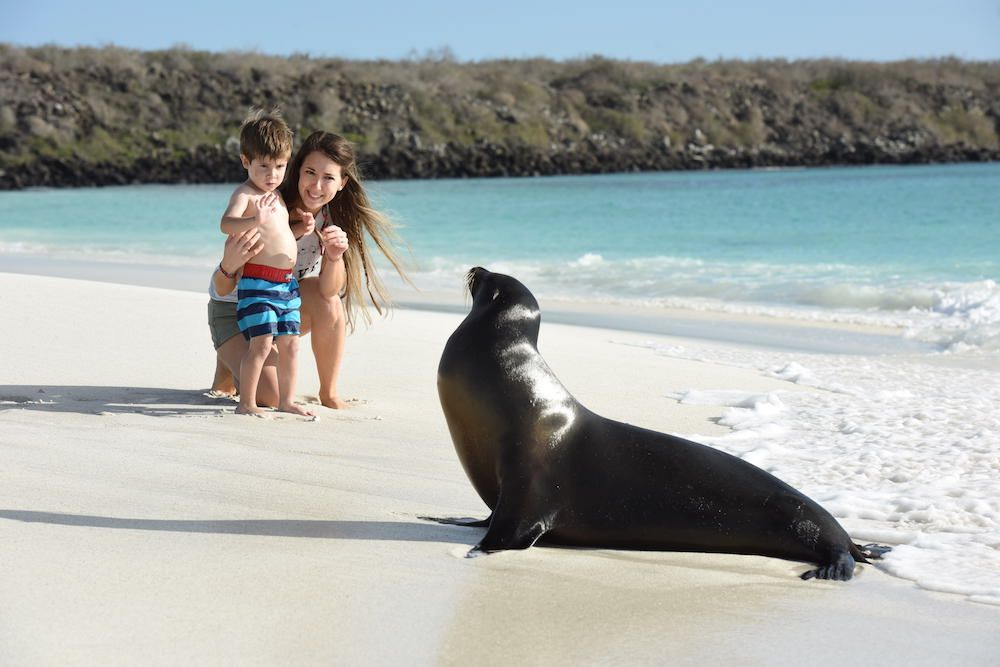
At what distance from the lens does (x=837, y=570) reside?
9.52 feet

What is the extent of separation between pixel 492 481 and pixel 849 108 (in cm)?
6808

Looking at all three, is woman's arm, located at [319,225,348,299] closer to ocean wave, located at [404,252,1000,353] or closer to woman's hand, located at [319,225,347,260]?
woman's hand, located at [319,225,347,260]

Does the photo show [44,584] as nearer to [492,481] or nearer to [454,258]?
[492,481]

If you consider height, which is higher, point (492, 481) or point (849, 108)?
point (849, 108)

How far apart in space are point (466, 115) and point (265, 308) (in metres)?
55.2

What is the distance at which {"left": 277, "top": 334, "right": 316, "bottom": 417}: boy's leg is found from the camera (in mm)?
4570

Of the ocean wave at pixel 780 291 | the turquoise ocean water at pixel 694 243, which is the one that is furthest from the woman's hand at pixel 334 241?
the ocean wave at pixel 780 291

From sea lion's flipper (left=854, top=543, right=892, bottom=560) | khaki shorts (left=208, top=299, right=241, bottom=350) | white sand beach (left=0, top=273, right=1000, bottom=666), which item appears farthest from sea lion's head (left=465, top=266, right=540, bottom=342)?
khaki shorts (left=208, top=299, right=241, bottom=350)

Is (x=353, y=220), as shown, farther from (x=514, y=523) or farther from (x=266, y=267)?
(x=514, y=523)

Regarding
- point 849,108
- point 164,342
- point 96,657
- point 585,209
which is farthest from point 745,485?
point 849,108

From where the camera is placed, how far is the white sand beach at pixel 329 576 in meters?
2.27

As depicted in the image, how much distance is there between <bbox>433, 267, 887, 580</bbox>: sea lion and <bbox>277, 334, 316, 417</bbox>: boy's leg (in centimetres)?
160

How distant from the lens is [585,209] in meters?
27.6

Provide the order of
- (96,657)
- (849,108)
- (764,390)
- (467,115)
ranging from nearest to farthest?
(96,657), (764,390), (467,115), (849,108)
